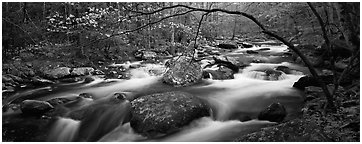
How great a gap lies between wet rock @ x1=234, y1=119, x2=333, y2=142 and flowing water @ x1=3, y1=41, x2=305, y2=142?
0.76 m

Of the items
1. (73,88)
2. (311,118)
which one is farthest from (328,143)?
(73,88)

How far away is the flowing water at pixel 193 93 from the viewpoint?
442 centimetres

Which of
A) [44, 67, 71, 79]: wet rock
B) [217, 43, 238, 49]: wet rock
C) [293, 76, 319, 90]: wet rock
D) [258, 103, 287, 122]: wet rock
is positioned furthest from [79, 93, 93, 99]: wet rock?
[217, 43, 238, 49]: wet rock

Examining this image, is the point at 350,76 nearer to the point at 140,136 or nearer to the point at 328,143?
the point at 328,143

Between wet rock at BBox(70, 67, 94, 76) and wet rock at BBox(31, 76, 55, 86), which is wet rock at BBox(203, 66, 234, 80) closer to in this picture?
wet rock at BBox(70, 67, 94, 76)

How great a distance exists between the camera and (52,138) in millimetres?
4559

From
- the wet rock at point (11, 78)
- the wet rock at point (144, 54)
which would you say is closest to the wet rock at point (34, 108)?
the wet rock at point (11, 78)

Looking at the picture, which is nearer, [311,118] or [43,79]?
[311,118]

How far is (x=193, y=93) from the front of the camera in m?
6.40

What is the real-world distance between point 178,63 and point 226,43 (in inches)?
390

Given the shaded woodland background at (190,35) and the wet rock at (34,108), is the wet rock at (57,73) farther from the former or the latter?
the wet rock at (34,108)

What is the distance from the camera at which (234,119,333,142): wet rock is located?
3.19m

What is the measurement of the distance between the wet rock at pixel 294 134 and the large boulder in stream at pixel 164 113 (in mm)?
1136

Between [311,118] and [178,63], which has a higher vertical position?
[178,63]
